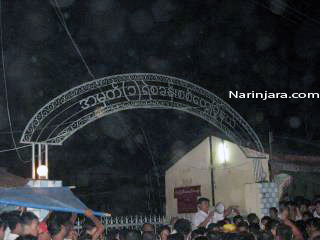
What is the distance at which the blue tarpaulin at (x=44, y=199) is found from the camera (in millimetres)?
6926

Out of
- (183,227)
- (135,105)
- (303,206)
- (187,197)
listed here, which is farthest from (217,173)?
(183,227)

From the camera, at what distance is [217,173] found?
16812 mm

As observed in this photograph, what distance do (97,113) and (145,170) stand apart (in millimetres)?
8327

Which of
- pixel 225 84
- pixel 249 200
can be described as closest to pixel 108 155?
pixel 225 84

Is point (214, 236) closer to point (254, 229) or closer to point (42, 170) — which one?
point (254, 229)

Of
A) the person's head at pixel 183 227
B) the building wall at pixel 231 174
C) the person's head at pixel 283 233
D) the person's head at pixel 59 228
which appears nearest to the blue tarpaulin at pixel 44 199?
the person's head at pixel 59 228

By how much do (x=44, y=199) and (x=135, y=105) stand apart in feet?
13.4

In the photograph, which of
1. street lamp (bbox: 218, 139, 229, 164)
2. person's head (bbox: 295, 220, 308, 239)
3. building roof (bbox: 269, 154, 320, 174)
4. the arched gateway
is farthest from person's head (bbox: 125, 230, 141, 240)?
street lamp (bbox: 218, 139, 229, 164)

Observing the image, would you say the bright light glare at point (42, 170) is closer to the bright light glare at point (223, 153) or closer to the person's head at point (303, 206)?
the person's head at point (303, 206)

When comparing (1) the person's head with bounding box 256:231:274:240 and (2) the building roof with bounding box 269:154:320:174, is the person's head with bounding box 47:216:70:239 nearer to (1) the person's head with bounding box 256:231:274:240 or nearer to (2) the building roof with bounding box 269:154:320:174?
(1) the person's head with bounding box 256:231:274:240

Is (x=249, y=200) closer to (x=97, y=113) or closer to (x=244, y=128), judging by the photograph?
(x=244, y=128)

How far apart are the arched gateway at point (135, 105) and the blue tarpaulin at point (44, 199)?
2.21m

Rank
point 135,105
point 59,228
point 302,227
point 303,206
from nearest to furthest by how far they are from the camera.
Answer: point 59,228
point 302,227
point 303,206
point 135,105

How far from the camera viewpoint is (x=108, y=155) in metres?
17.9
